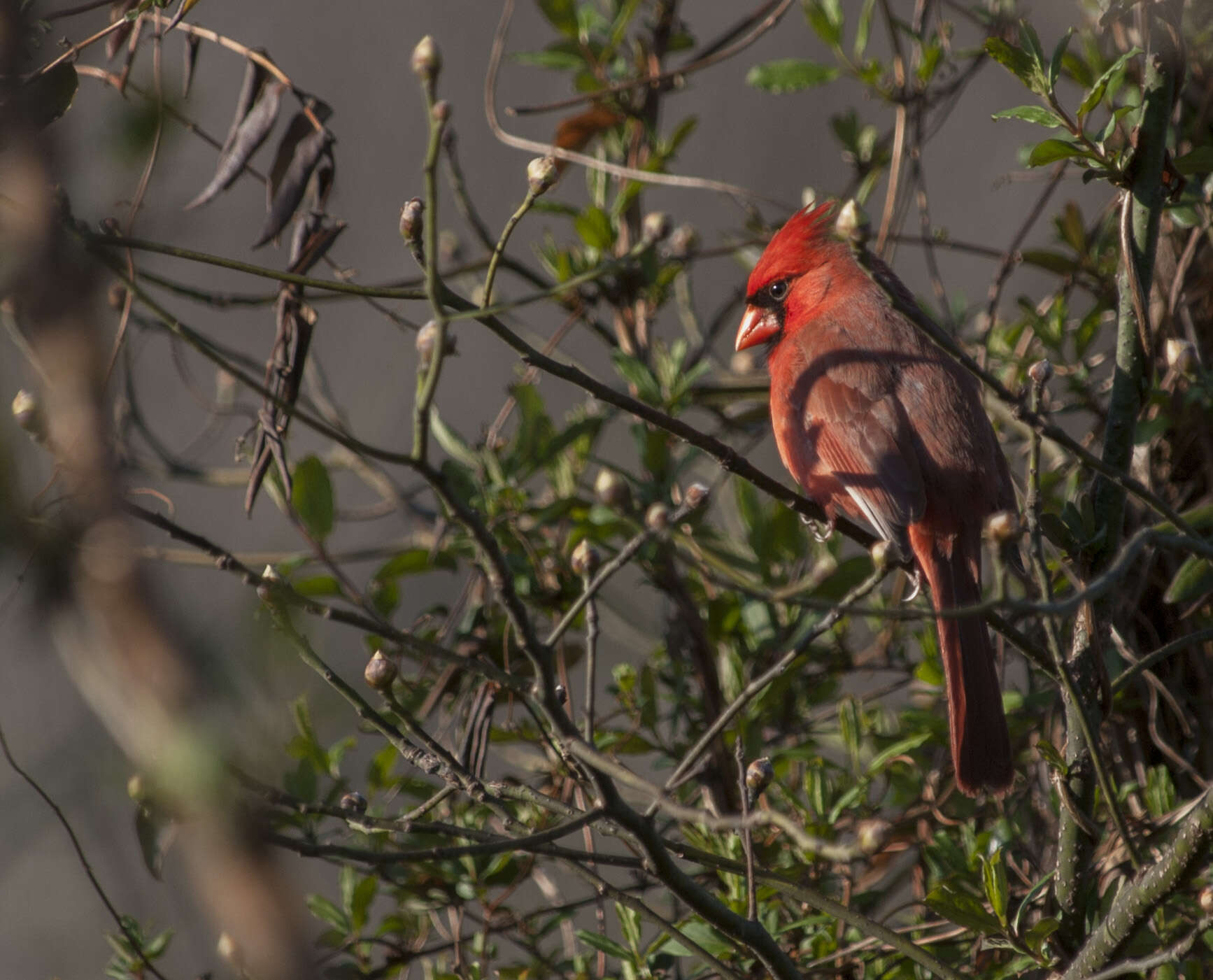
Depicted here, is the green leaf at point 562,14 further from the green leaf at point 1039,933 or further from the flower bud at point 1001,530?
the green leaf at point 1039,933

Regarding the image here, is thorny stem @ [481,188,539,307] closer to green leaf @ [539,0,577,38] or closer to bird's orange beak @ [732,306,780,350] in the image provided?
green leaf @ [539,0,577,38]

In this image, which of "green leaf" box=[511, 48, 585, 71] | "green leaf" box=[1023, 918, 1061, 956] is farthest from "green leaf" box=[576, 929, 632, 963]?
"green leaf" box=[511, 48, 585, 71]

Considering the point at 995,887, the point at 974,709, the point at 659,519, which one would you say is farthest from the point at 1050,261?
the point at 659,519

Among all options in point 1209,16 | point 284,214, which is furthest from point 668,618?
point 1209,16

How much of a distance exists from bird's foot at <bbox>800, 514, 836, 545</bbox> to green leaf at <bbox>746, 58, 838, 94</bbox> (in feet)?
3.14

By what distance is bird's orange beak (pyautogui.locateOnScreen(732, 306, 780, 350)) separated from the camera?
125 inches

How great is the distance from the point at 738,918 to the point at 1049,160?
118cm

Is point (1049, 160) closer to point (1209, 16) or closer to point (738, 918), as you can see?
point (1209, 16)

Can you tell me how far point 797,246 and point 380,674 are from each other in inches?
77.8

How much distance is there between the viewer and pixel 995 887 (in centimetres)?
179

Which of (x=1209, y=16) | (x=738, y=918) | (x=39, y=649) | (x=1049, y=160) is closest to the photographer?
(x=39, y=649)

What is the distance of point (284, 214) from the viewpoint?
2004mm

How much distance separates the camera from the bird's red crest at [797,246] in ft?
9.96

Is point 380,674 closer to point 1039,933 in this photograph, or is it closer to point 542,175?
point 542,175
